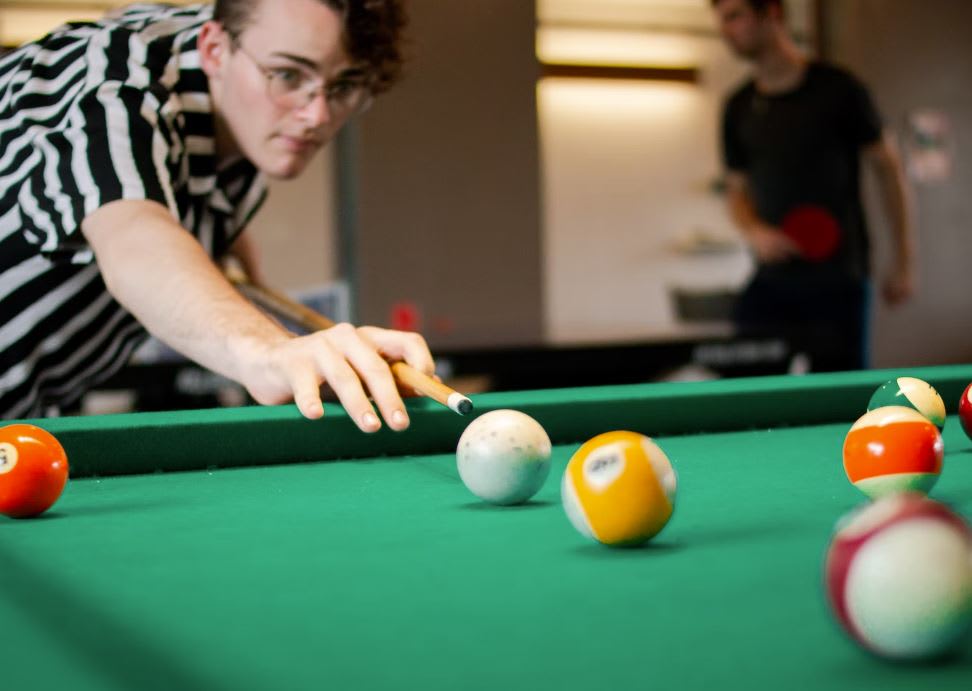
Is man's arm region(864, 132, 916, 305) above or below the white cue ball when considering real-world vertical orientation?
above

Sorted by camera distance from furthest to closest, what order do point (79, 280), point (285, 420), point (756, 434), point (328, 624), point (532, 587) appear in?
point (79, 280)
point (756, 434)
point (285, 420)
point (532, 587)
point (328, 624)

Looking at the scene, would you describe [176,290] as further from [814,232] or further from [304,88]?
[814,232]

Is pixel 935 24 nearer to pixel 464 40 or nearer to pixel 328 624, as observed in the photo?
pixel 464 40

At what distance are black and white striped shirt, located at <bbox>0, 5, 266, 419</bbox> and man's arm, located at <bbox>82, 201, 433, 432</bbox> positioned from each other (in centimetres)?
9

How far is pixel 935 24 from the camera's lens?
8.01 meters

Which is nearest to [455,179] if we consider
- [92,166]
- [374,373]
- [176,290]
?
[92,166]

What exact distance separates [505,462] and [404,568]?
1.03ft

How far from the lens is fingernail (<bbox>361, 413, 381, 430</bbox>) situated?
1621 mm

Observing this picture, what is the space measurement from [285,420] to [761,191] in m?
3.88

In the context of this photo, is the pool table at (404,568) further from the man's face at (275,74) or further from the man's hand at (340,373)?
the man's face at (275,74)

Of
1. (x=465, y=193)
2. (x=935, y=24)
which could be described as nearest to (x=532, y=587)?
(x=465, y=193)

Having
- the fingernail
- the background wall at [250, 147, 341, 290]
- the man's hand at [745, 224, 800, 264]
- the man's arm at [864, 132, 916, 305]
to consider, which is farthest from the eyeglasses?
the background wall at [250, 147, 341, 290]

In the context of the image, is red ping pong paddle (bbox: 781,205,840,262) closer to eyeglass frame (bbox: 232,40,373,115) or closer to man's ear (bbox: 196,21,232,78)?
eyeglass frame (bbox: 232,40,373,115)

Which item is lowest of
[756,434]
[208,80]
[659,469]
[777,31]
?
[756,434]
